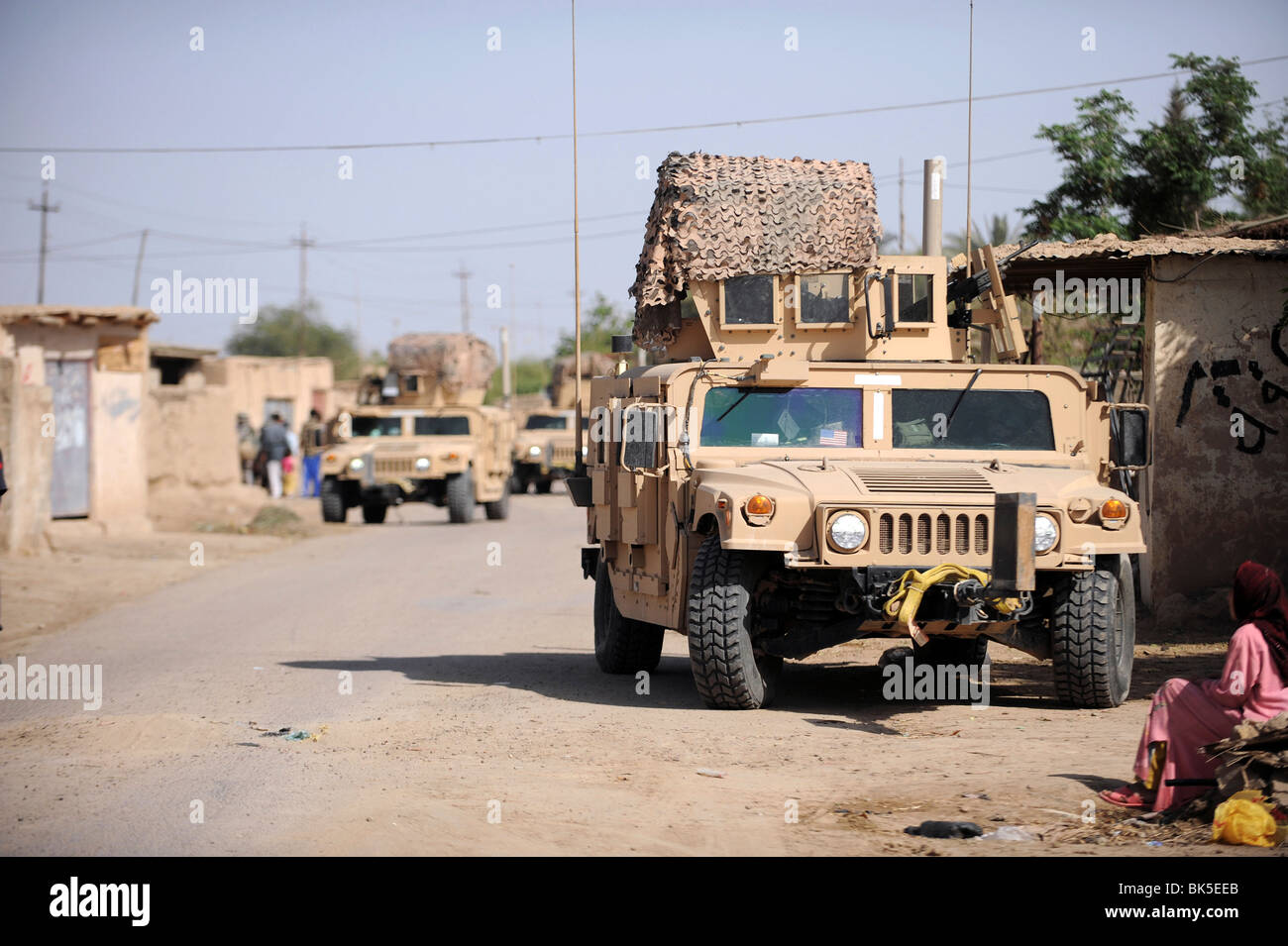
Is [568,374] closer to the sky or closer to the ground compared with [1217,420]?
closer to the sky

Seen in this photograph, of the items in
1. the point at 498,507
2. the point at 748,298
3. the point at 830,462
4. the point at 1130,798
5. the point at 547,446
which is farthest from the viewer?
the point at 547,446

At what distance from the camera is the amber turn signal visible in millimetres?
Result: 7984

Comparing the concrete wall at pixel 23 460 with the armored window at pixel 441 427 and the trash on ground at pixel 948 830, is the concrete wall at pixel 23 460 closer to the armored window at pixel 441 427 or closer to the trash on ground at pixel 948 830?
the armored window at pixel 441 427

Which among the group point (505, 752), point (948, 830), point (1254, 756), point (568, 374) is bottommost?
point (505, 752)

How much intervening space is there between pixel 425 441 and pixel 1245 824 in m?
21.0

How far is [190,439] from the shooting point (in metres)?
26.2

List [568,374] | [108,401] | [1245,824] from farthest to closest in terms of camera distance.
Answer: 1. [568,374]
2. [108,401]
3. [1245,824]

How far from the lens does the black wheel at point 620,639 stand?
32.7 feet

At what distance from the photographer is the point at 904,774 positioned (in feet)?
22.1

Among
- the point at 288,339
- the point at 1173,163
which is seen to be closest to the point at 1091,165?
the point at 1173,163

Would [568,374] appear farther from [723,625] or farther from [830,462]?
[723,625]

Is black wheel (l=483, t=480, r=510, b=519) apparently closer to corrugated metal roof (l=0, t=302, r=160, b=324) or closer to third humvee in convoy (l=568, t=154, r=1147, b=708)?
corrugated metal roof (l=0, t=302, r=160, b=324)

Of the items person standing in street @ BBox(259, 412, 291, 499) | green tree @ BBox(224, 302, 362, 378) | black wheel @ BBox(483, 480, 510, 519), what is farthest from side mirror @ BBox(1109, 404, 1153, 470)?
green tree @ BBox(224, 302, 362, 378)
